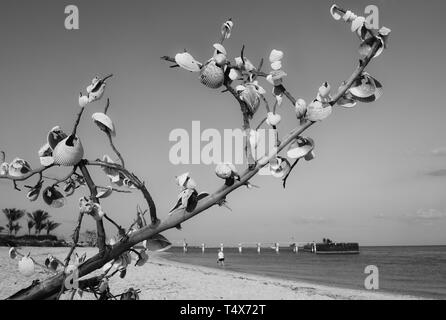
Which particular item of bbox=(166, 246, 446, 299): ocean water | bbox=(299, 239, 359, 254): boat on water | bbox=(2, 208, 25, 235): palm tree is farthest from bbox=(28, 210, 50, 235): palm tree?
bbox=(299, 239, 359, 254): boat on water

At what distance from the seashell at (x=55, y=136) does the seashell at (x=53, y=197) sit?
0.22 meters

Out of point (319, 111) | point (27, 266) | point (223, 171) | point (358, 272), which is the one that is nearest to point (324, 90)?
point (319, 111)

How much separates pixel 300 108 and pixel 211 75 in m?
0.22

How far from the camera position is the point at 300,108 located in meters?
0.78

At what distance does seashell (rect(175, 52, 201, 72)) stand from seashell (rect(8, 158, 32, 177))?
0.48 meters

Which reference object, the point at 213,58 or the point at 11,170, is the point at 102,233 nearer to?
the point at 11,170

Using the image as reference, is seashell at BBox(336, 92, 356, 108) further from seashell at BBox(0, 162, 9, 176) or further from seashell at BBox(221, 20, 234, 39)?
seashell at BBox(0, 162, 9, 176)

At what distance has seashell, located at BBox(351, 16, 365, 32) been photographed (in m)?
0.74

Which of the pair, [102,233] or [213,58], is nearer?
[213,58]

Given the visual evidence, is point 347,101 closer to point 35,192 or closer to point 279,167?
point 279,167

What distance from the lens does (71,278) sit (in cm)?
83
